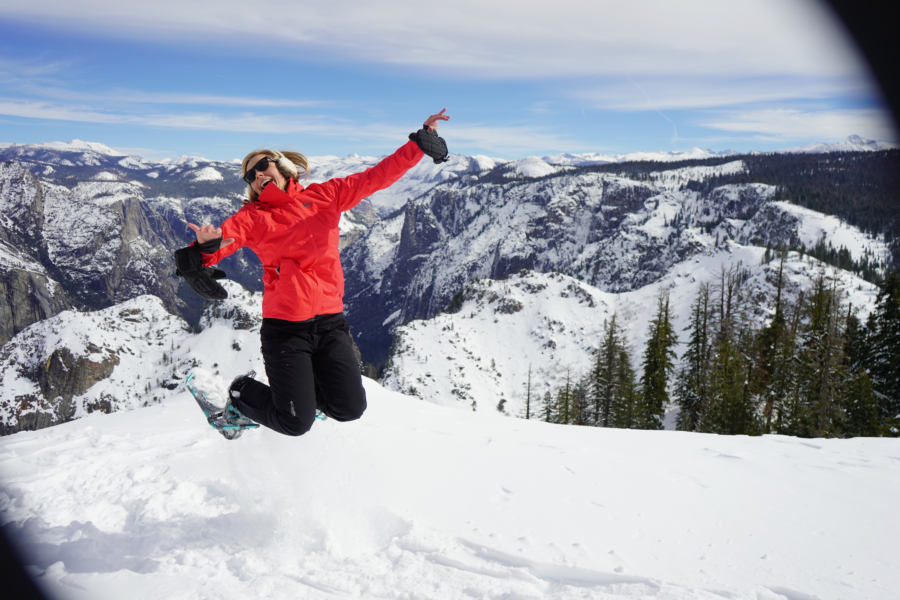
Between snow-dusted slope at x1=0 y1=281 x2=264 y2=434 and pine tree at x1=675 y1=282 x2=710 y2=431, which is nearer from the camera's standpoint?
pine tree at x1=675 y1=282 x2=710 y2=431

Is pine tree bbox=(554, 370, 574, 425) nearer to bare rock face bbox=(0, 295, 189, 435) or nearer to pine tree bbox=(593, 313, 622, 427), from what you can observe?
pine tree bbox=(593, 313, 622, 427)

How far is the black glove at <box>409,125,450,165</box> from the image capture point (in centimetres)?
468

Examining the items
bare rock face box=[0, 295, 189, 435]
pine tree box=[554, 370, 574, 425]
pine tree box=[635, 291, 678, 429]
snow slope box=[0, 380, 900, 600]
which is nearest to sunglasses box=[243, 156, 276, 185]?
snow slope box=[0, 380, 900, 600]

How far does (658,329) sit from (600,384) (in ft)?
23.7

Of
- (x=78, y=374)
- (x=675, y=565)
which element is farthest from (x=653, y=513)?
(x=78, y=374)

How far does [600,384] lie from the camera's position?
1660 inches

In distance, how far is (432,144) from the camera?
4691mm

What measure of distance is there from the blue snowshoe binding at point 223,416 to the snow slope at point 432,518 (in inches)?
7.6

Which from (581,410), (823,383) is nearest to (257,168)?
(823,383)

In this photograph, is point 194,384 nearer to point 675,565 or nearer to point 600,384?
point 675,565

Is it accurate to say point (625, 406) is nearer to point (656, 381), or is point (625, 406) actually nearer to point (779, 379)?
point (656, 381)

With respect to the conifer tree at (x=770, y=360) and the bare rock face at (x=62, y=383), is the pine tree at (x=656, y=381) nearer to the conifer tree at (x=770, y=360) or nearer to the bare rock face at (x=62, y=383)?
the conifer tree at (x=770, y=360)

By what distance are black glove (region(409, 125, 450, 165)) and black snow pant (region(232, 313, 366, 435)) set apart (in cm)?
189

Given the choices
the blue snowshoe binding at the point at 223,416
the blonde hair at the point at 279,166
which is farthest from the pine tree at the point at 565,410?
the blonde hair at the point at 279,166
